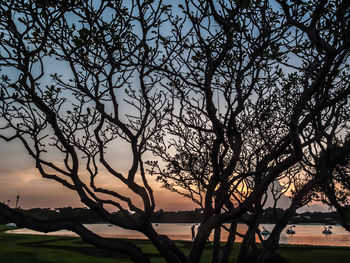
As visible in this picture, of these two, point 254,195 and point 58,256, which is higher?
point 254,195

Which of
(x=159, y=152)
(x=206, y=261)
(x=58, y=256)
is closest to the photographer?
(x=159, y=152)

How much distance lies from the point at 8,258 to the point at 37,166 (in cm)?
1614

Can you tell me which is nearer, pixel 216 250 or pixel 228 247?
pixel 216 250

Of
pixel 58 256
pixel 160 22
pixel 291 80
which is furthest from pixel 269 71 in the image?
pixel 58 256

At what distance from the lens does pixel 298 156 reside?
7.20 m

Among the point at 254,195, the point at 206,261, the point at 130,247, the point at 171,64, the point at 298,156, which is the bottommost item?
the point at 206,261

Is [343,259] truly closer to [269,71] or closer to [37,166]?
[269,71]

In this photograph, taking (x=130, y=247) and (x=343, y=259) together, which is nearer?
(x=130, y=247)

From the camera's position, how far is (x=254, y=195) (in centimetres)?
859

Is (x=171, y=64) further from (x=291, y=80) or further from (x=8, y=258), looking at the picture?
(x=8, y=258)

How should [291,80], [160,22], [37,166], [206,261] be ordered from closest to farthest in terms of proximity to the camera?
[160,22], [37,166], [291,80], [206,261]

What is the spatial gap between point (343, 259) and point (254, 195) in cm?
1907

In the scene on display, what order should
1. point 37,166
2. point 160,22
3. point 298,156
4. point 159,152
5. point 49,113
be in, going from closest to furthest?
point 298,156 < point 49,113 < point 160,22 < point 37,166 < point 159,152

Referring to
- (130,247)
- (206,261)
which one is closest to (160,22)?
(130,247)
